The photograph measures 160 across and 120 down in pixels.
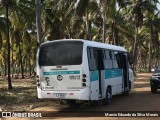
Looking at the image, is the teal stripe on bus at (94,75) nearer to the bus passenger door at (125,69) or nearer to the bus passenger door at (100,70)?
the bus passenger door at (100,70)

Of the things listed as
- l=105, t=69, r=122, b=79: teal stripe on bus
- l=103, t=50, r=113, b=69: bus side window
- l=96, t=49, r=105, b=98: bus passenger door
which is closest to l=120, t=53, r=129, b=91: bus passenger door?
l=105, t=69, r=122, b=79: teal stripe on bus

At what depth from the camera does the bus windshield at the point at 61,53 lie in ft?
50.4

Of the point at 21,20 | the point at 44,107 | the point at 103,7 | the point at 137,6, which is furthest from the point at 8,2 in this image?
the point at 137,6

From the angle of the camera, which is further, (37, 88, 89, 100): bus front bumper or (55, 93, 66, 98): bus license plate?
(55, 93, 66, 98): bus license plate

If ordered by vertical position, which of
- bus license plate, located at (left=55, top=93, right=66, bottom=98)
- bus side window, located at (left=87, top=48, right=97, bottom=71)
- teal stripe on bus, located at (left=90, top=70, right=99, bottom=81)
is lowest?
bus license plate, located at (left=55, top=93, right=66, bottom=98)

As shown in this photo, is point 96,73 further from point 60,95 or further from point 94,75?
point 60,95

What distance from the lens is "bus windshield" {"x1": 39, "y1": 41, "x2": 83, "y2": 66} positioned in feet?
50.4

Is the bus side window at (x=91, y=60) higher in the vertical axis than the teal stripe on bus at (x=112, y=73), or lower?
higher

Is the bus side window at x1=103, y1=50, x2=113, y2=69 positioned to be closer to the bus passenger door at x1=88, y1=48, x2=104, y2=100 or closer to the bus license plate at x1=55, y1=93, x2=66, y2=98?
the bus passenger door at x1=88, y1=48, x2=104, y2=100

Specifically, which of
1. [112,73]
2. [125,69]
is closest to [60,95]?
[112,73]

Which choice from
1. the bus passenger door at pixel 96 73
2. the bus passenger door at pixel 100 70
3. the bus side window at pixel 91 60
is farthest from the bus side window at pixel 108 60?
the bus side window at pixel 91 60

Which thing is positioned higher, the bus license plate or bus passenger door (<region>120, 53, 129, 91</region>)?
bus passenger door (<region>120, 53, 129, 91</region>)

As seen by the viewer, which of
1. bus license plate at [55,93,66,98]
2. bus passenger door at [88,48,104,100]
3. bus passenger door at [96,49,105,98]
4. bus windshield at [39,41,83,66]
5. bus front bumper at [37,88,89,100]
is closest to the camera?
bus front bumper at [37,88,89,100]

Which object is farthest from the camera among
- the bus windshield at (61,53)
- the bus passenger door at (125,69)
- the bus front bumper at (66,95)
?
the bus passenger door at (125,69)
